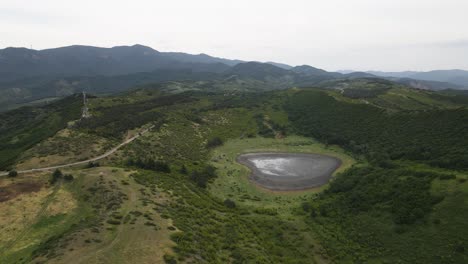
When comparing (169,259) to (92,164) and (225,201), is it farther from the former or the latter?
(92,164)

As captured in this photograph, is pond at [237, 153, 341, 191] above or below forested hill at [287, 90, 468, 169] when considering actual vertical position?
below

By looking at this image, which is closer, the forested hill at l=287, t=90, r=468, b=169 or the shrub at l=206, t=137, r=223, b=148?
the forested hill at l=287, t=90, r=468, b=169

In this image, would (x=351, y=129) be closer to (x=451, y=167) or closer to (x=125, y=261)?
(x=451, y=167)

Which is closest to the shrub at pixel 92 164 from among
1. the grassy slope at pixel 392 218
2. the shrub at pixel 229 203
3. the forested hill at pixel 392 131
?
the shrub at pixel 229 203

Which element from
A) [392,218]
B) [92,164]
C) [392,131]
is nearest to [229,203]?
[392,218]

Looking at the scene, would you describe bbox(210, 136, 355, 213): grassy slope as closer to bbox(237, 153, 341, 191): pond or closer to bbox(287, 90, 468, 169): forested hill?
bbox(237, 153, 341, 191): pond

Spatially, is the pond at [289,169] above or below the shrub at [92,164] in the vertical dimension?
below

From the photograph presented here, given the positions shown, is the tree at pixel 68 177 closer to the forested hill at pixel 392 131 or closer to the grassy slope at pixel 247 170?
the grassy slope at pixel 247 170

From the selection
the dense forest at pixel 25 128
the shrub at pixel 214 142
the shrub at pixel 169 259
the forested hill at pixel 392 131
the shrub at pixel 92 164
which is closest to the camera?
the shrub at pixel 169 259

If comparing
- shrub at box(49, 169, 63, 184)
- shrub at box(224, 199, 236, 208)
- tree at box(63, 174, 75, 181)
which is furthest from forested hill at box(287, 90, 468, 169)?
shrub at box(49, 169, 63, 184)
